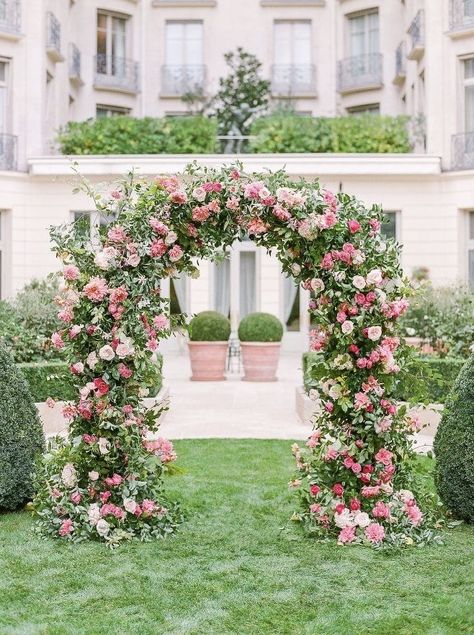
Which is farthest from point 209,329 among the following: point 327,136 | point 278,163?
point 327,136

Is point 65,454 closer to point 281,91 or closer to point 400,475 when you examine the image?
point 400,475

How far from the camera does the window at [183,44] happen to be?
24438mm

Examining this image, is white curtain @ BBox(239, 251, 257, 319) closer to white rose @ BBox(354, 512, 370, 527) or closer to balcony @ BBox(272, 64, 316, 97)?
balcony @ BBox(272, 64, 316, 97)

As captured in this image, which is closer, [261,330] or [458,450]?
[458,450]

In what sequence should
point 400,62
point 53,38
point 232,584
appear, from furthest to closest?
point 400,62 < point 53,38 < point 232,584

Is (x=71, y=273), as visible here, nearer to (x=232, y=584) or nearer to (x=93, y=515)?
(x=93, y=515)

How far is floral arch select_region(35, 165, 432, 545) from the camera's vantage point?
5637mm

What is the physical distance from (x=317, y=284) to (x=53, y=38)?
54.9 feet

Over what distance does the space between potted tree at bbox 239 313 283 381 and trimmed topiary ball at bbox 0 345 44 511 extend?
9262 millimetres

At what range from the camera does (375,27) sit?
2377cm

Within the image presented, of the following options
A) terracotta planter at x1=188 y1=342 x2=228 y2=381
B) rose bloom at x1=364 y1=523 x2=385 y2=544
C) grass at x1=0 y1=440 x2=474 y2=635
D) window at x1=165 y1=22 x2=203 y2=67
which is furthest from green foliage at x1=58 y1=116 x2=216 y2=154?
rose bloom at x1=364 y1=523 x2=385 y2=544

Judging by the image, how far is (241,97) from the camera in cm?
2231

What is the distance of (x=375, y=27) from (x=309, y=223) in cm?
1985

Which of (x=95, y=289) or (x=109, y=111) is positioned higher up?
(x=109, y=111)
